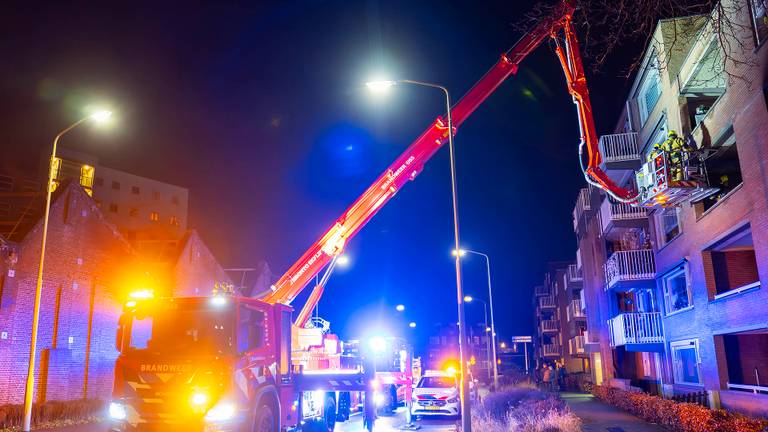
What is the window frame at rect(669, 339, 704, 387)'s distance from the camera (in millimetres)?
19516

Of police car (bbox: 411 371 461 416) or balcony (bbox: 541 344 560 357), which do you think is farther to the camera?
balcony (bbox: 541 344 560 357)

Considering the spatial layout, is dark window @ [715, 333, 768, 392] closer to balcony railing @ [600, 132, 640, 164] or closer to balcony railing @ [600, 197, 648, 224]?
balcony railing @ [600, 197, 648, 224]

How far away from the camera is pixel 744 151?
14930mm

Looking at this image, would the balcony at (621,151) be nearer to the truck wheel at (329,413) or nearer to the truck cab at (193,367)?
the truck wheel at (329,413)

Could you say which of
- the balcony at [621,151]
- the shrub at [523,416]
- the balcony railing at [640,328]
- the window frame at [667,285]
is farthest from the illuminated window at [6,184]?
the window frame at [667,285]

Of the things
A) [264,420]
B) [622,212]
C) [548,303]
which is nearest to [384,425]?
[264,420]

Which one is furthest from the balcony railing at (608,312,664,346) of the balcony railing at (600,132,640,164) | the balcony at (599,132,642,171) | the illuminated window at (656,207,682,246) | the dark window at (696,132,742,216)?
the dark window at (696,132,742,216)

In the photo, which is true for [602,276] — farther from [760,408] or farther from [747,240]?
[760,408]

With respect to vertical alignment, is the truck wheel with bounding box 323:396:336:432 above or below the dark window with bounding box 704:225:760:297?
below

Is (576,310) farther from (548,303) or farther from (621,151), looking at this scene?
(621,151)

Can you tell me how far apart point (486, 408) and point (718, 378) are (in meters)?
6.73

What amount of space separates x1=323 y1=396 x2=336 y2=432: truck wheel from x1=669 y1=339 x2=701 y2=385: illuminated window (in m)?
12.1

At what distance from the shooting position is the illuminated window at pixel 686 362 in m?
20.3

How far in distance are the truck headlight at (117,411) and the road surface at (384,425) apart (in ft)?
26.1
